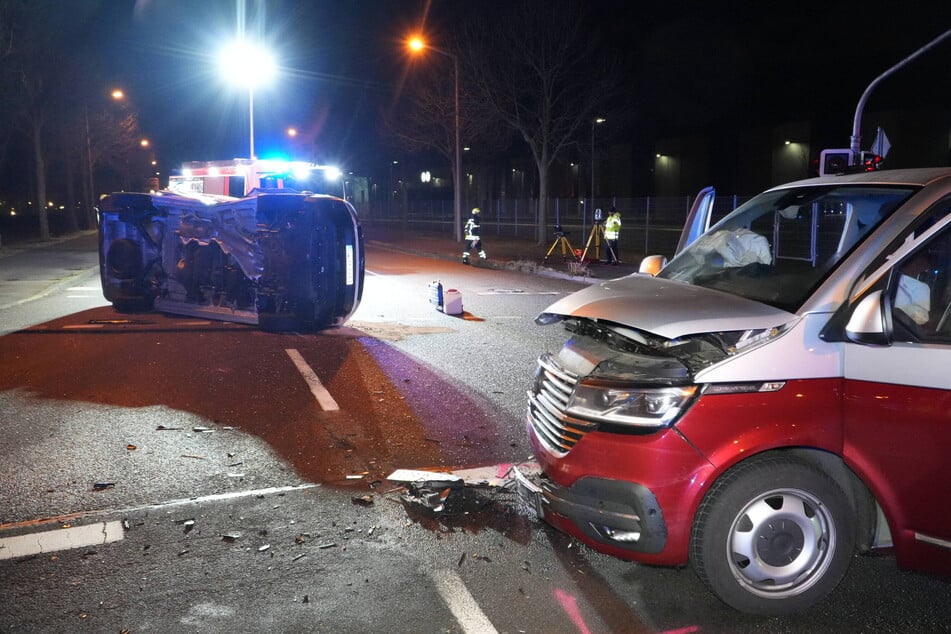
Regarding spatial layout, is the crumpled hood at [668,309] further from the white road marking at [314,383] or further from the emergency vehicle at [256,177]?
Answer: the emergency vehicle at [256,177]

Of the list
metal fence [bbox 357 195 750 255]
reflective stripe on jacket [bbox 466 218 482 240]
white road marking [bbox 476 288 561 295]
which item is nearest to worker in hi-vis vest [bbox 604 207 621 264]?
metal fence [bbox 357 195 750 255]

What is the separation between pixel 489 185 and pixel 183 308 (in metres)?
76.9

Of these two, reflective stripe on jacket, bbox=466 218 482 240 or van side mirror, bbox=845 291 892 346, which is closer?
van side mirror, bbox=845 291 892 346

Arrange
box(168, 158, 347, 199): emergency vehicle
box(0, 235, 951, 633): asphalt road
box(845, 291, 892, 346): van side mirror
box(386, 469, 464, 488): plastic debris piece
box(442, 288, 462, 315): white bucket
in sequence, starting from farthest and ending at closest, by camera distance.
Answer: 1. box(168, 158, 347, 199): emergency vehicle
2. box(442, 288, 462, 315): white bucket
3. box(386, 469, 464, 488): plastic debris piece
4. box(0, 235, 951, 633): asphalt road
5. box(845, 291, 892, 346): van side mirror

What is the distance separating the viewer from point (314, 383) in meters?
8.25

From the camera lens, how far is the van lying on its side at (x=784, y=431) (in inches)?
132

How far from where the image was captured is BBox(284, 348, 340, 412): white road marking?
24.2ft

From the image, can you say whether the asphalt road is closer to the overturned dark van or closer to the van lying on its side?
the van lying on its side

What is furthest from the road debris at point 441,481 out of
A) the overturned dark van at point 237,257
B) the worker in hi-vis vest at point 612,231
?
the worker in hi-vis vest at point 612,231

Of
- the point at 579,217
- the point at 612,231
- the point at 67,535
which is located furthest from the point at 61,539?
the point at 579,217

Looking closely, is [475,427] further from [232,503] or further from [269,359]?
[269,359]

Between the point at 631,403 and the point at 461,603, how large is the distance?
1.31m

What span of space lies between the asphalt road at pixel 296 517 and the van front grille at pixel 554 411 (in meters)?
0.75

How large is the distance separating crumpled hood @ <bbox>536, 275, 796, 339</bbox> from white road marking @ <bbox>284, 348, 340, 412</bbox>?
3390mm
